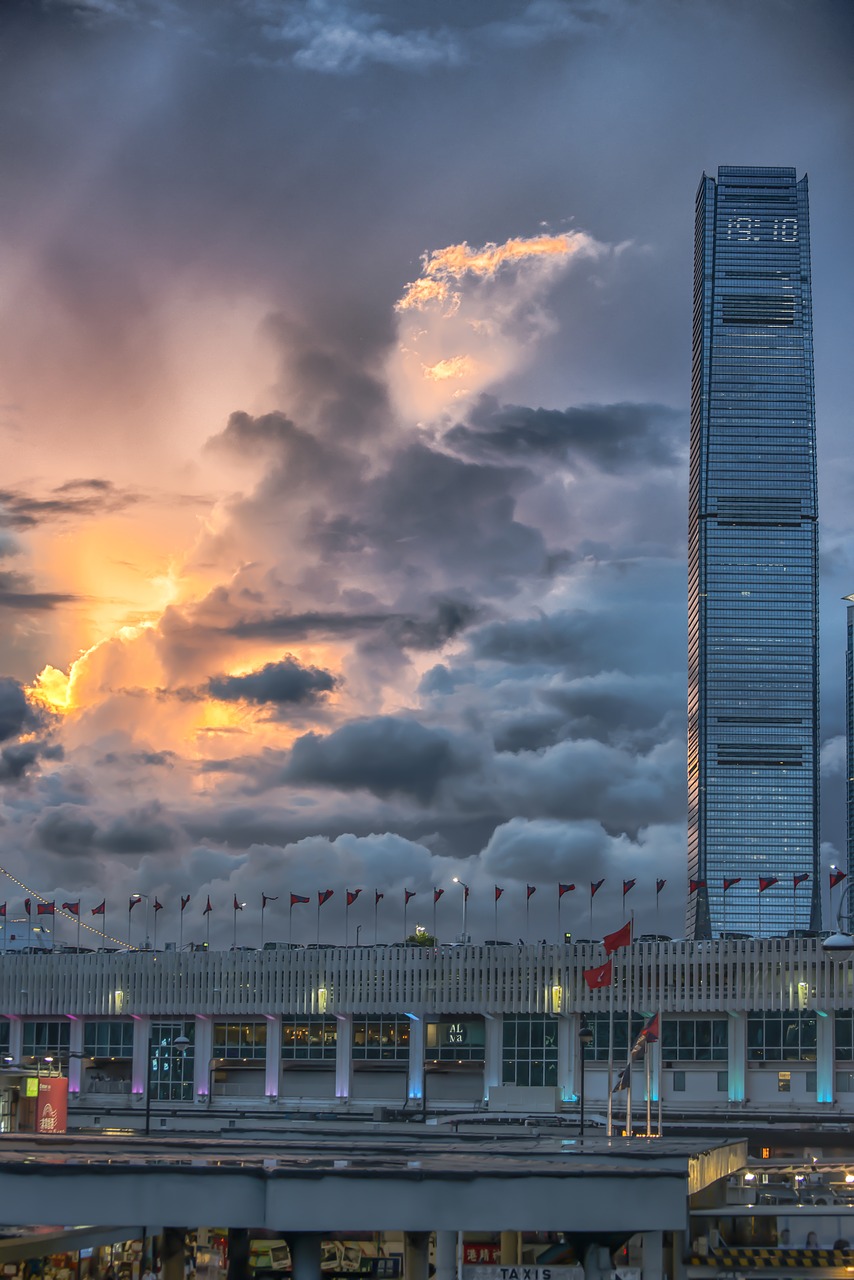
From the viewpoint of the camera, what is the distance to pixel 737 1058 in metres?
128

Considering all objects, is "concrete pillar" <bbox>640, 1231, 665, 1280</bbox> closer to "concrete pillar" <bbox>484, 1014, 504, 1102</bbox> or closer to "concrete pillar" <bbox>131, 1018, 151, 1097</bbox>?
"concrete pillar" <bbox>484, 1014, 504, 1102</bbox>

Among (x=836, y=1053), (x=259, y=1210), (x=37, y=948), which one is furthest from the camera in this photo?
(x=37, y=948)

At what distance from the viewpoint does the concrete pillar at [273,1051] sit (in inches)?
5586

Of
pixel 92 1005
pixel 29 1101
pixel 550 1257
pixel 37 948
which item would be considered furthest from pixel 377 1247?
pixel 37 948

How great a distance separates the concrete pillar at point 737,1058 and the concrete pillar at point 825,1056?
5.01 metres

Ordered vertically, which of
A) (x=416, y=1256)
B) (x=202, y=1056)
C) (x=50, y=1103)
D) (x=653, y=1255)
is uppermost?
(x=50, y=1103)

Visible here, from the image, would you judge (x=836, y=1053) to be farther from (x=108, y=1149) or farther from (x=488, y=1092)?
(x=108, y=1149)

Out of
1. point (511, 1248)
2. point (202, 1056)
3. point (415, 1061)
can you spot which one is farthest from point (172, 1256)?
point (202, 1056)

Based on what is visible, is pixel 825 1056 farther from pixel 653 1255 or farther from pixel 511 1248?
pixel 653 1255

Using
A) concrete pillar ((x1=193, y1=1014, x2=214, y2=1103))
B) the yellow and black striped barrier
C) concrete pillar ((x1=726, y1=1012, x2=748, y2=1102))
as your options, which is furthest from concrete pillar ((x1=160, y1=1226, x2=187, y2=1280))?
concrete pillar ((x1=193, y1=1014, x2=214, y2=1103))

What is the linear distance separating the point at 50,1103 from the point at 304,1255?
25792mm

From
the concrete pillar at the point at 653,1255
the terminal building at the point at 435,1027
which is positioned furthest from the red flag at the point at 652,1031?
the terminal building at the point at 435,1027

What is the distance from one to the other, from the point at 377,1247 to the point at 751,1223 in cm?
1013

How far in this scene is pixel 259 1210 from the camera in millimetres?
38531
